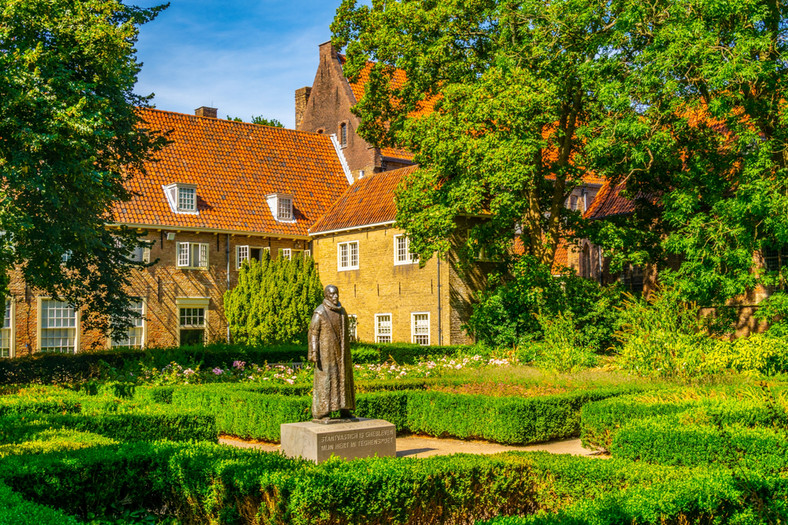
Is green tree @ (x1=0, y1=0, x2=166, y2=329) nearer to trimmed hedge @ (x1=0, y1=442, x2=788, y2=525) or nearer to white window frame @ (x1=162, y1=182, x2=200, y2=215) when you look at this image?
white window frame @ (x1=162, y1=182, x2=200, y2=215)

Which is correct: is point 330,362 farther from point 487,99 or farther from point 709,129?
point 709,129

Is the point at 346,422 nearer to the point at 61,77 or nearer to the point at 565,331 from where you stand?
the point at 61,77

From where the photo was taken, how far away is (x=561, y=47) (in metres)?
23.1

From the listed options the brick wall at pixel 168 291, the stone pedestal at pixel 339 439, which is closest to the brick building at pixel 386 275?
the brick wall at pixel 168 291

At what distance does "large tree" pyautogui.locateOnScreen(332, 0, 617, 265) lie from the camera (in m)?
22.4

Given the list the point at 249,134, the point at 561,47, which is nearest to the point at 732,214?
the point at 561,47

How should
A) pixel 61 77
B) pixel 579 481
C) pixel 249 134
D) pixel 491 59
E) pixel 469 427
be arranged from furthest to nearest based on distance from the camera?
pixel 249 134 < pixel 491 59 < pixel 61 77 < pixel 469 427 < pixel 579 481

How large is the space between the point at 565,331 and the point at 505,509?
585 inches

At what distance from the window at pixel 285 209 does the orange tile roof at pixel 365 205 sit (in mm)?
1208

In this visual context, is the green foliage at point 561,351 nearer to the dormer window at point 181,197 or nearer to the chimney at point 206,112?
the dormer window at point 181,197

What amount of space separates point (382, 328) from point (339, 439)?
68.1ft

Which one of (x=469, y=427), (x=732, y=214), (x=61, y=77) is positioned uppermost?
(x=61, y=77)

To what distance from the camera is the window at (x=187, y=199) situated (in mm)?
30578

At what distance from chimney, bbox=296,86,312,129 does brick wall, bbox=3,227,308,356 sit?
39.6ft
